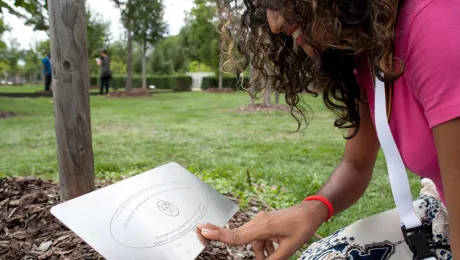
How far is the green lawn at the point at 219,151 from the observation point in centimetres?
302

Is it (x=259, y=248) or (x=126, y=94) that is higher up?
(x=259, y=248)

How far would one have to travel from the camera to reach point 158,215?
1.23 m

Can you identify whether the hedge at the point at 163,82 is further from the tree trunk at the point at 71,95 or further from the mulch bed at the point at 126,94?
the tree trunk at the point at 71,95

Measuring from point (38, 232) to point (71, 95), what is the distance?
594 millimetres

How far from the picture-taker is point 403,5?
95 cm

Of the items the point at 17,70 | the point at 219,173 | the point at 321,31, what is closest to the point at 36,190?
the point at 219,173

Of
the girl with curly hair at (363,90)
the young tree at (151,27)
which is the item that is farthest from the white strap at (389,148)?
the young tree at (151,27)

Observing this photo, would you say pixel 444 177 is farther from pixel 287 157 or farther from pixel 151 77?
pixel 151 77

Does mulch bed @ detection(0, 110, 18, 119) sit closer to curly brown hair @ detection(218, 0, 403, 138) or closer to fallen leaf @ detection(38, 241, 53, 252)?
fallen leaf @ detection(38, 241, 53, 252)

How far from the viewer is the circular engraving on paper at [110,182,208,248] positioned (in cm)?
116

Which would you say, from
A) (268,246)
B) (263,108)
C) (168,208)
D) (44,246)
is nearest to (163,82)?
(263,108)

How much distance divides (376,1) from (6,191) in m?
1.99

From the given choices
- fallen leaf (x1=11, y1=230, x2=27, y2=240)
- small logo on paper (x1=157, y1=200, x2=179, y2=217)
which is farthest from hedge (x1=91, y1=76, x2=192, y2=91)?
small logo on paper (x1=157, y1=200, x2=179, y2=217)

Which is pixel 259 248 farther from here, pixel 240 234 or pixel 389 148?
pixel 389 148
